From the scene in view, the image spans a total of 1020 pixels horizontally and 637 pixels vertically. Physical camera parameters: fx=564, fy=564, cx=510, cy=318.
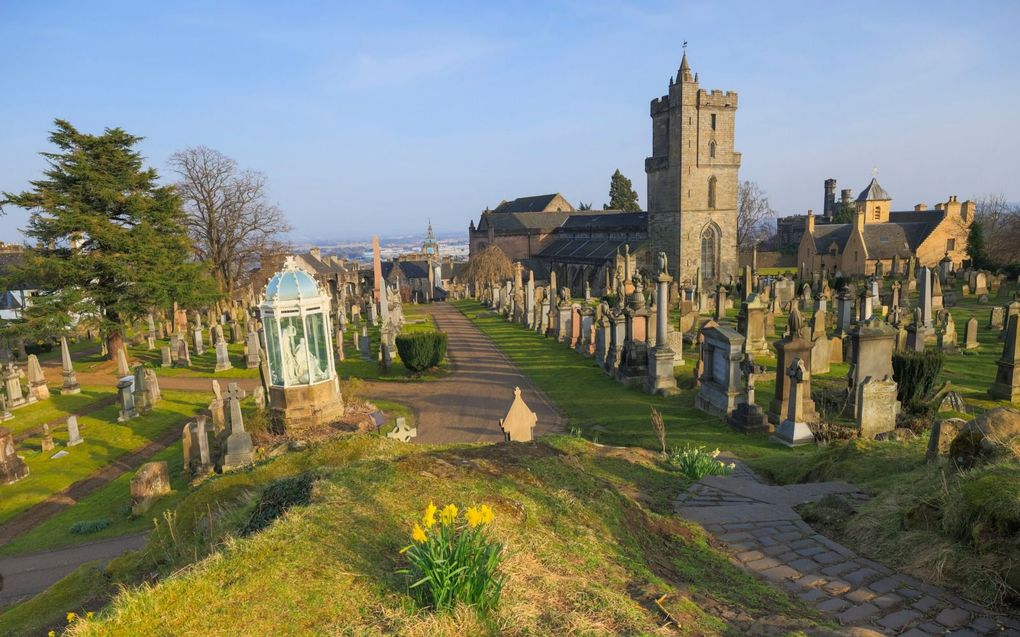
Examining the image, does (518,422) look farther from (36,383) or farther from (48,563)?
(36,383)

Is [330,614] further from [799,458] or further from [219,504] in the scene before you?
[799,458]

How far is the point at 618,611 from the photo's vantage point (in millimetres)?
3633

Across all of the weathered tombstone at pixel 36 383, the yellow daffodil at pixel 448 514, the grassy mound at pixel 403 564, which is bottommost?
the weathered tombstone at pixel 36 383

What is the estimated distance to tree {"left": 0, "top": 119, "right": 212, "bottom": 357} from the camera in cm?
2317

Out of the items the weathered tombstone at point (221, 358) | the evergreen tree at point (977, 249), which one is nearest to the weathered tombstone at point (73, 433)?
the weathered tombstone at point (221, 358)

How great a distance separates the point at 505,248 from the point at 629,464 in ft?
193

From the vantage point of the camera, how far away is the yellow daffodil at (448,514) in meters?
3.53

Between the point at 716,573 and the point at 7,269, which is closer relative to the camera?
the point at 716,573

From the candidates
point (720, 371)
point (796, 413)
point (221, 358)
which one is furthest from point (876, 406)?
point (221, 358)

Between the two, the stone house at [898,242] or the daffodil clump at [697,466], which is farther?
the stone house at [898,242]

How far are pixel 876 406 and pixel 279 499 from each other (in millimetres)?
10782

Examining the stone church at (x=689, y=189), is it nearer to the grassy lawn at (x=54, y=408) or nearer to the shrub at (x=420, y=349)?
the shrub at (x=420, y=349)

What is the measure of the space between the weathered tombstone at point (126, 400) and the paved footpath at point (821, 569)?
17100 millimetres

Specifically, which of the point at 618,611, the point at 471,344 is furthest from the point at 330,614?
the point at 471,344
